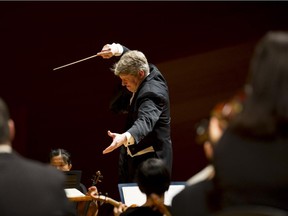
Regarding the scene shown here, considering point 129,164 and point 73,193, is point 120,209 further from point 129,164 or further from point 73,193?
point 129,164

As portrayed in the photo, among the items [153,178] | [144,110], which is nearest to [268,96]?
[153,178]

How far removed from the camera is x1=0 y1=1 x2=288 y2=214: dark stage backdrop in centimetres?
527

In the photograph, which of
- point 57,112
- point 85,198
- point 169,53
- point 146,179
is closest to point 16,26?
point 57,112

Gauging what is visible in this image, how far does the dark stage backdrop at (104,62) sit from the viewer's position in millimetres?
5266

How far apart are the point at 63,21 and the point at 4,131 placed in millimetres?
3493

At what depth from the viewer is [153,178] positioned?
2654mm

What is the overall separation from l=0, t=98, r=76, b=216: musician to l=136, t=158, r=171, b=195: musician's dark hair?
2.66 ft

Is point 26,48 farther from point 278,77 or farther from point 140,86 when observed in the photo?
point 278,77

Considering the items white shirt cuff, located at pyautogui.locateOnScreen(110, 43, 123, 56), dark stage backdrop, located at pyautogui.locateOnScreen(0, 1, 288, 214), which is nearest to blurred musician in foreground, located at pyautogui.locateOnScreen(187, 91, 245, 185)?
white shirt cuff, located at pyautogui.locateOnScreen(110, 43, 123, 56)

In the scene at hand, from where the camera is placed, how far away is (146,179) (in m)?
2.65

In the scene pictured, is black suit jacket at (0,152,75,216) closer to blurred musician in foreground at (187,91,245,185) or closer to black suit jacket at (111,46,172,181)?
blurred musician in foreground at (187,91,245,185)

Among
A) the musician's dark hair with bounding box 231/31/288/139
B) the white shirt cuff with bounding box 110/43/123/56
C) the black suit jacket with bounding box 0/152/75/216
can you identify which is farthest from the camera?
the white shirt cuff with bounding box 110/43/123/56

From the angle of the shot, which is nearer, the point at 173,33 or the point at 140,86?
the point at 140,86

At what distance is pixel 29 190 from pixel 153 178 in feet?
3.00
